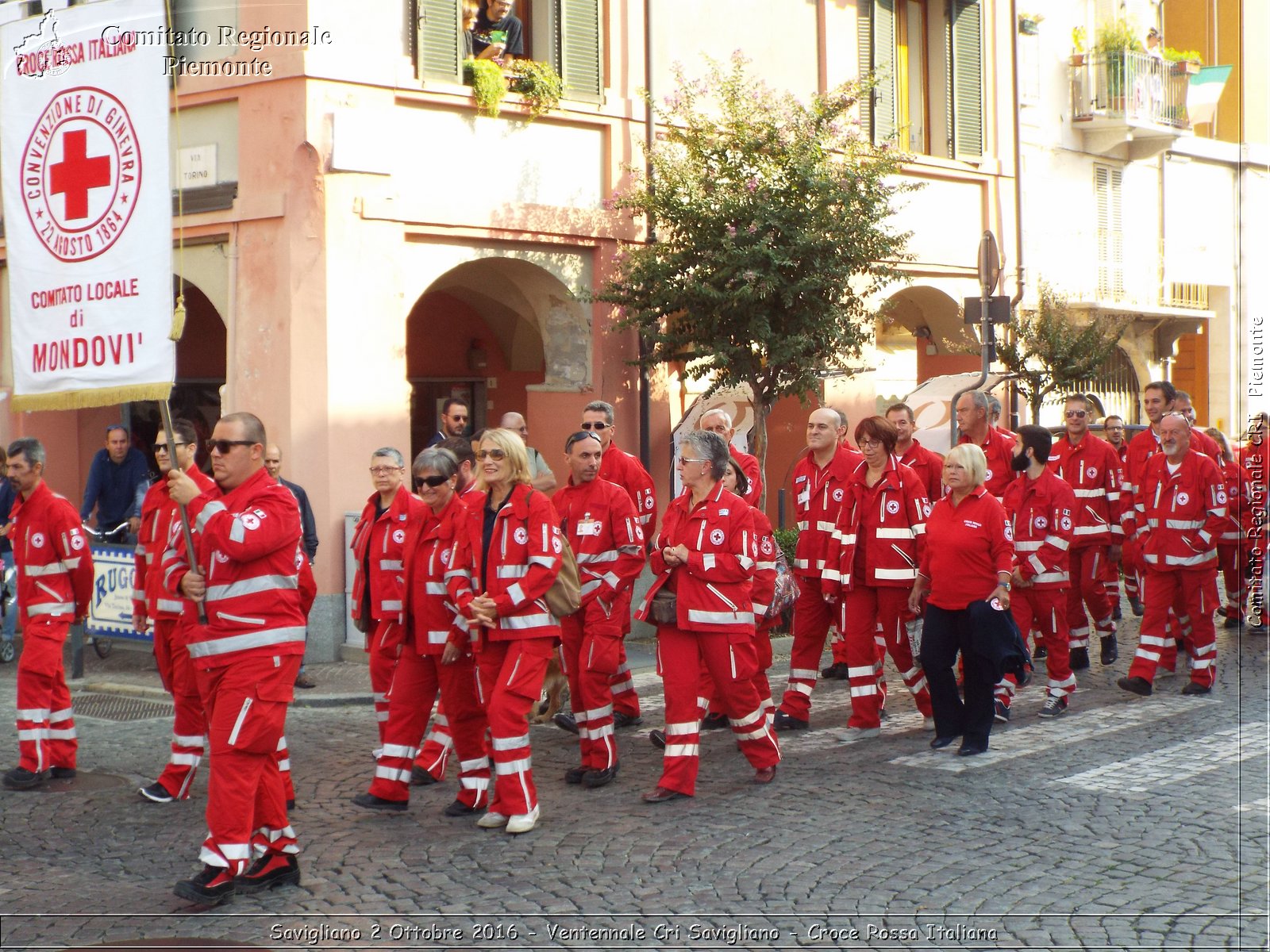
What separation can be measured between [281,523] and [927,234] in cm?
1486

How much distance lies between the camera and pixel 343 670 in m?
12.6

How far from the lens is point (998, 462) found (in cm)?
1146

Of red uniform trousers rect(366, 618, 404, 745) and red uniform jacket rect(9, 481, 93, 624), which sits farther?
red uniform jacket rect(9, 481, 93, 624)

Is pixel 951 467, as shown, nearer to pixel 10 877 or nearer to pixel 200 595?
pixel 200 595

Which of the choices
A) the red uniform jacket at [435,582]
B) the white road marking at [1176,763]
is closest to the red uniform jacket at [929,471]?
the white road marking at [1176,763]

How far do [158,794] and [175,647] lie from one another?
0.82 metres

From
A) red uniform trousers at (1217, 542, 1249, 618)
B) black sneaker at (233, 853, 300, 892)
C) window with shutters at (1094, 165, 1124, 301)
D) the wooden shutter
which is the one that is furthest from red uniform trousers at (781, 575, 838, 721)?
window with shutters at (1094, 165, 1124, 301)

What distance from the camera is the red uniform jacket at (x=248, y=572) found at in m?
6.16

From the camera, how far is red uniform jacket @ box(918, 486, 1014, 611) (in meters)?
8.89

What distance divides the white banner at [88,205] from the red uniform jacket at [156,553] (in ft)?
4.68

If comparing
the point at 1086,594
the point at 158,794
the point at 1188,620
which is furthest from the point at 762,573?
the point at 1086,594

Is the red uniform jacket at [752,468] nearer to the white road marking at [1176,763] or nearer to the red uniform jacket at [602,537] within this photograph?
the red uniform jacket at [602,537]

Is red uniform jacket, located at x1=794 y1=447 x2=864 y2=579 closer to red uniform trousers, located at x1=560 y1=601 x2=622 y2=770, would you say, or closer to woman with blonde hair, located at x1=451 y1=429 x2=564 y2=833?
red uniform trousers, located at x1=560 y1=601 x2=622 y2=770

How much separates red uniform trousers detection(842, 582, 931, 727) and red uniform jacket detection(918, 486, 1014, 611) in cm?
49
